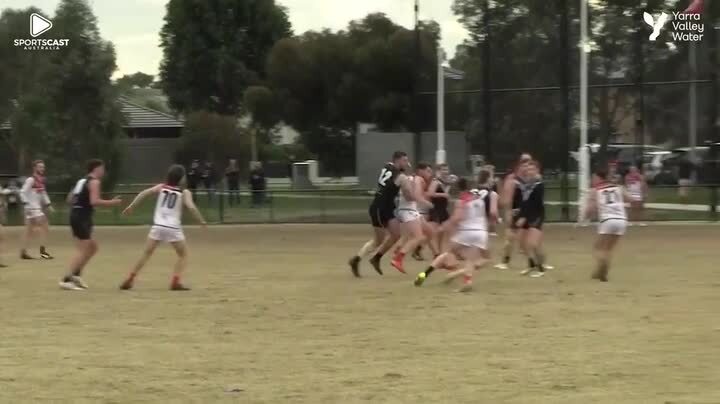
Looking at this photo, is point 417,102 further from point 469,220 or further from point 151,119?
point 151,119

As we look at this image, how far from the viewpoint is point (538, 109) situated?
112 ft

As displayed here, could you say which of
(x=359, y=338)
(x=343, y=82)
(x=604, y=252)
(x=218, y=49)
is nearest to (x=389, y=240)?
(x=604, y=252)

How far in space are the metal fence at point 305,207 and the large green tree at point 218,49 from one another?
1388 inches

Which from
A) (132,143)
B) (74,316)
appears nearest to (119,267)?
(74,316)

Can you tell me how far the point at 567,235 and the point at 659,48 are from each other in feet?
31.0

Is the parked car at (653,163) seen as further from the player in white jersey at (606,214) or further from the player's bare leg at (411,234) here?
the player's bare leg at (411,234)

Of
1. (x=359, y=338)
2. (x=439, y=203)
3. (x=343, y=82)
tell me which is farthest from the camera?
(x=343, y=82)

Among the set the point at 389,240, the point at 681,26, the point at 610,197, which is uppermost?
the point at 681,26

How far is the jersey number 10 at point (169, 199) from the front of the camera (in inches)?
589

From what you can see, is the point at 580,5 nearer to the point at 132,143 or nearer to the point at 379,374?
the point at 379,374

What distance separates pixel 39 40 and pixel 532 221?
27.2m

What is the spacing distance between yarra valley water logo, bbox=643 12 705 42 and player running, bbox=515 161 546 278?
17853 millimetres

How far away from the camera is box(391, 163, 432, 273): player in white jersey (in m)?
16.5

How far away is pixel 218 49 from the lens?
68500 mm
